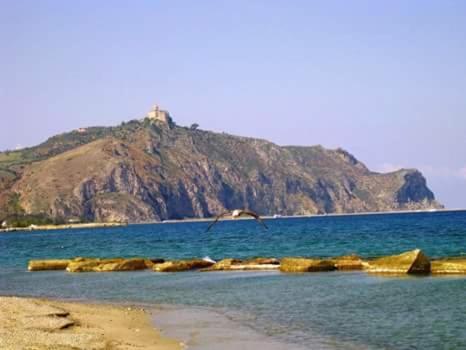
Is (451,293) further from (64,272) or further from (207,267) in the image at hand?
(64,272)

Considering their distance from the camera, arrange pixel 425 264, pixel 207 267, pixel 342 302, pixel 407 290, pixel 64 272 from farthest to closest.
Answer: pixel 64 272, pixel 207 267, pixel 425 264, pixel 407 290, pixel 342 302

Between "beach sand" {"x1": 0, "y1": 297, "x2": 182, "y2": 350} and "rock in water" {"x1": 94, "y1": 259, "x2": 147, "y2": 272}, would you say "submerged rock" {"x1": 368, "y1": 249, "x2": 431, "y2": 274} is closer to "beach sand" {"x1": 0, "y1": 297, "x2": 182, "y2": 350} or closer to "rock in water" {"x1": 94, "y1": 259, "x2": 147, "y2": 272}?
"beach sand" {"x1": 0, "y1": 297, "x2": 182, "y2": 350}

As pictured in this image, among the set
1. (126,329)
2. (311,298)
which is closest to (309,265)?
(311,298)

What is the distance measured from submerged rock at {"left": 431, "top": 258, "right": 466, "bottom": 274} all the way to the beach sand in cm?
2084

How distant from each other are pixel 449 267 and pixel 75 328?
27.0 metres

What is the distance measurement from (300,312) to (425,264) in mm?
17459

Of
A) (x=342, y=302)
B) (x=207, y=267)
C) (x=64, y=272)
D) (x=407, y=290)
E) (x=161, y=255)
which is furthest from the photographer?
(x=161, y=255)

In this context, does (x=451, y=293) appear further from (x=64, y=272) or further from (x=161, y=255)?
(x=161, y=255)

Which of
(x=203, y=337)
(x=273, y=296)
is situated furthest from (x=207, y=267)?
(x=203, y=337)

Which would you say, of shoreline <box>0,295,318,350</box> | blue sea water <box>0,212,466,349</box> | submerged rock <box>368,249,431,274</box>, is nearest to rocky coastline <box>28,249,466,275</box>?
submerged rock <box>368,249,431,274</box>

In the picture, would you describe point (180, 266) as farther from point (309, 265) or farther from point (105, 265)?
point (309, 265)

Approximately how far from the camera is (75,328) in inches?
1104

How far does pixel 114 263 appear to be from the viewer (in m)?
64.1

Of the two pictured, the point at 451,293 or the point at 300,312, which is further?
the point at 451,293
